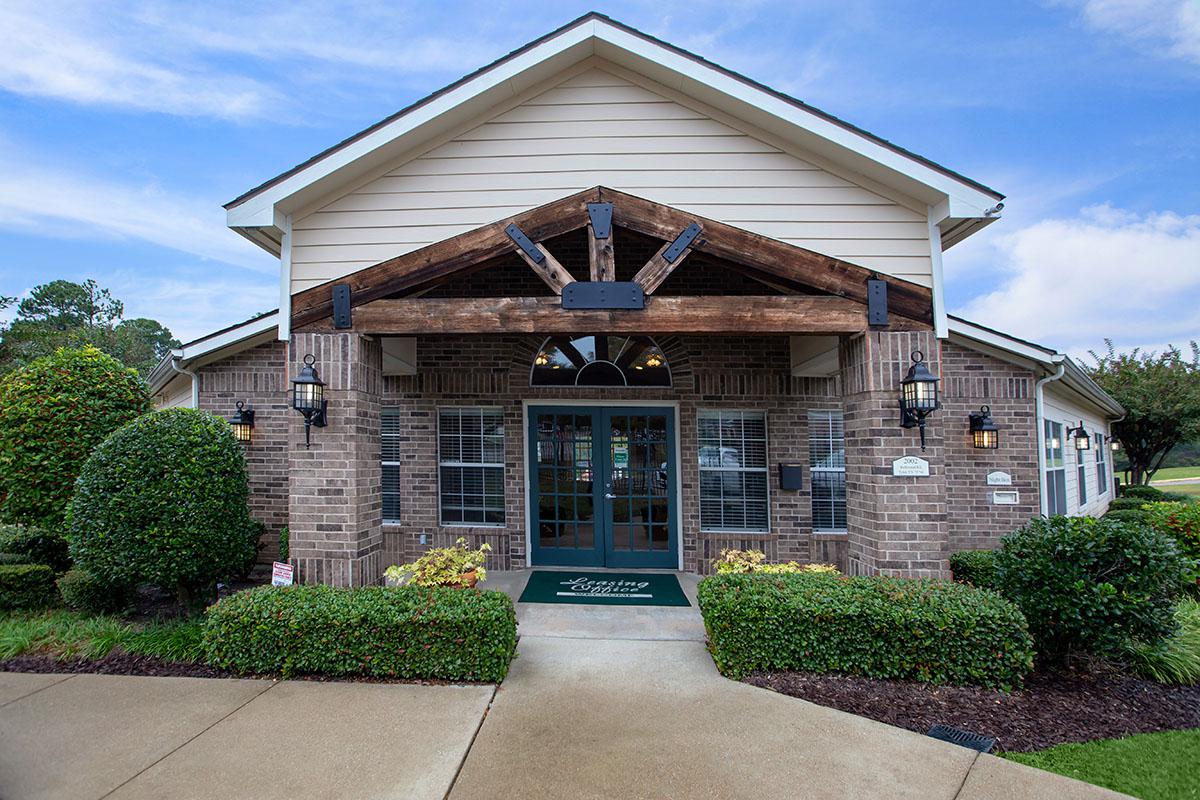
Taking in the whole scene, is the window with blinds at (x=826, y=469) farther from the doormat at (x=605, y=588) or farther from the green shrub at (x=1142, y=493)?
the green shrub at (x=1142, y=493)

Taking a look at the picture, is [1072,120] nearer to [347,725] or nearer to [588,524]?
[588,524]

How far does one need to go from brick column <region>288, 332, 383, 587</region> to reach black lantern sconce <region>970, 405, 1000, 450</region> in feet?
23.3

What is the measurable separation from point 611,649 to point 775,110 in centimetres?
481

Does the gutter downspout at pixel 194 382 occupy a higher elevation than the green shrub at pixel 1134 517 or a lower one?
higher

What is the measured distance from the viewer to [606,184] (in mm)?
4895

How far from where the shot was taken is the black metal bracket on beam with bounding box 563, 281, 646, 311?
4719 millimetres

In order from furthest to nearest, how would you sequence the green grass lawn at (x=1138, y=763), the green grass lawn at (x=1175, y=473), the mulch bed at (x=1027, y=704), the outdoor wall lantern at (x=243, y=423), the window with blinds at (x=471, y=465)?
the green grass lawn at (x=1175, y=473)
the window with blinds at (x=471, y=465)
the outdoor wall lantern at (x=243, y=423)
the mulch bed at (x=1027, y=704)
the green grass lawn at (x=1138, y=763)

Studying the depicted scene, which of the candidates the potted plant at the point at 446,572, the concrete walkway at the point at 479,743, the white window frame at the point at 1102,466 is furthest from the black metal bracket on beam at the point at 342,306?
the white window frame at the point at 1102,466

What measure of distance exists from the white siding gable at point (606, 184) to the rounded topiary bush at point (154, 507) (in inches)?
71.4

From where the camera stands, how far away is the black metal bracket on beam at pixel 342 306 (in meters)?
4.92

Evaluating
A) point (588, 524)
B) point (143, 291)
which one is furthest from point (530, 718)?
point (143, 291)

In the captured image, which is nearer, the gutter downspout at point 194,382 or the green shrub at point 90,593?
the green shrub at point 90,593

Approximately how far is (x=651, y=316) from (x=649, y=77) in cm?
219

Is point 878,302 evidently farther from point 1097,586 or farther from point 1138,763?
point 1138,763
